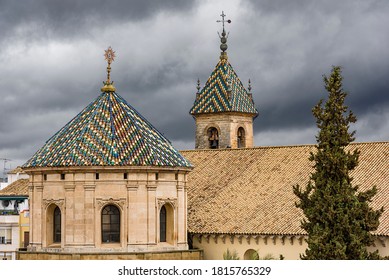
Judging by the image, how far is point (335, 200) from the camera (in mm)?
44500

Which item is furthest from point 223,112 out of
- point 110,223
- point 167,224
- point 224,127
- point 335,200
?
point 335,200

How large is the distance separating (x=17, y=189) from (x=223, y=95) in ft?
61.8

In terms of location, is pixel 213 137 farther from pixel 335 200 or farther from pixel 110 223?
pixel 335 200

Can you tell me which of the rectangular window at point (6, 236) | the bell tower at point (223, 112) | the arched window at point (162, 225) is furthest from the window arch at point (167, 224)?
the rectangular window at point (6, 236)

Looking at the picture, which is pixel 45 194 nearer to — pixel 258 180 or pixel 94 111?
pixel 94 111

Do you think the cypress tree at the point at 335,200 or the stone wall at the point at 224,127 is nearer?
the cypress tree at the point at 335,200

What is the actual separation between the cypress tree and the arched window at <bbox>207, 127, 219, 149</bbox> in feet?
92.1

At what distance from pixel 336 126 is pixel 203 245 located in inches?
503

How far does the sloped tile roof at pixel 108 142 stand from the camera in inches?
1998

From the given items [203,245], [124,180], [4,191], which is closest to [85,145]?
[124,180]

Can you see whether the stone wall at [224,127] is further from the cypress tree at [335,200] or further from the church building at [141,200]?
the cypress tree at [335,200]

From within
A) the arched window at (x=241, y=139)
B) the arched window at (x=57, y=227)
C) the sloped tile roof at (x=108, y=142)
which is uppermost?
the arched window at (x=241, y=139)

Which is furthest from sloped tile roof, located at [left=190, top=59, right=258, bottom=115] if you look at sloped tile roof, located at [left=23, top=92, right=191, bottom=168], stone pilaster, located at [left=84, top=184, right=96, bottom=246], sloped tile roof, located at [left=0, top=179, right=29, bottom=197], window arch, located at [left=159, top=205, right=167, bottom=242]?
stone pilaster, located at [left=84, top=184, right=96, bottom=246]
